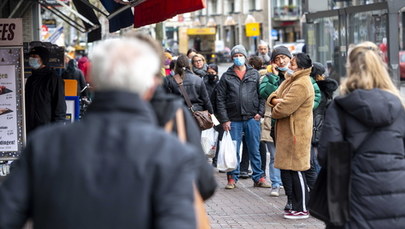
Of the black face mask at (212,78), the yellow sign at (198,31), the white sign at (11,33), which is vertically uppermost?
the yellow sign at (198,31)

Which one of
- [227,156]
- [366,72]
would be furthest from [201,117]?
[366,72]

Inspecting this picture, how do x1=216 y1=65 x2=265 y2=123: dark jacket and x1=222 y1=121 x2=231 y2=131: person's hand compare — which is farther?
x1=216 y1=65 x2=265 y2=123: dark jacket

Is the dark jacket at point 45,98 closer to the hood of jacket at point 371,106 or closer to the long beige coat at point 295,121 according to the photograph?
the long beige coat at point 295,121

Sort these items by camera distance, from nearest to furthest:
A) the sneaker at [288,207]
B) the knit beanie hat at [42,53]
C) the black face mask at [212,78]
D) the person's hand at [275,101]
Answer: the person's hand at [275,101] < the sneaker at [288,207] < the knit beanie hat at [42,53] < the black face mask at [212,78]

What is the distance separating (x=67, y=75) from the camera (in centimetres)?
1825

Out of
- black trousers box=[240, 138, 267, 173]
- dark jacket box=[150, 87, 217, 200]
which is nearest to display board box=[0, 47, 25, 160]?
black trousers box=[240, 138, 267, 173]

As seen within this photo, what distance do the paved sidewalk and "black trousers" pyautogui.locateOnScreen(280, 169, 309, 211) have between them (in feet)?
0.56

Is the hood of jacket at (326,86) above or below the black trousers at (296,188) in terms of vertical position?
above

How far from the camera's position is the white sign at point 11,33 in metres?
10.7

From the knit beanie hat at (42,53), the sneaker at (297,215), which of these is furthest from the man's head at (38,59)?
the sneaker at (297,215)

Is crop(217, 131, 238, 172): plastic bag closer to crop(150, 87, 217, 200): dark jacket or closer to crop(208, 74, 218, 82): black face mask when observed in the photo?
crop(208, 74, 218, 82): black face mask

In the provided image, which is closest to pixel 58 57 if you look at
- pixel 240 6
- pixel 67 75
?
pixel 67 75

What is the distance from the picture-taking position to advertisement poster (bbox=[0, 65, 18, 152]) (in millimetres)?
10852

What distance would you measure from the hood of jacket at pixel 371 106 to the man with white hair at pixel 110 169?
2265mm
